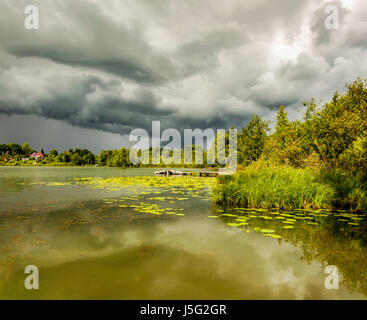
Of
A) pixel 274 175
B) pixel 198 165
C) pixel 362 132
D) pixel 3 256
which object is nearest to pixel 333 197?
pixel 274 175

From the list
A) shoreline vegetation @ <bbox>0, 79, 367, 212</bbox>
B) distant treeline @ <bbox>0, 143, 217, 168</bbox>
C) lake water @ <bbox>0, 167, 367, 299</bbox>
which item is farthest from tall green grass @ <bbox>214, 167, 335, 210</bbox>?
distant treeline @ <bbox>0, 143, 217, 168</bbox>

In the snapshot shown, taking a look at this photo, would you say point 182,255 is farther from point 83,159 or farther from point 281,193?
point 83,159

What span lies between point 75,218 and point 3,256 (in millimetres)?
3410

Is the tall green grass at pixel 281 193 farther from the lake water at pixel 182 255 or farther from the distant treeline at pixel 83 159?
the distant treeline at pixel 83 159

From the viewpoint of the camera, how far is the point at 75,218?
26.1ft

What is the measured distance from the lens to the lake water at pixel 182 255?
3.43 meters

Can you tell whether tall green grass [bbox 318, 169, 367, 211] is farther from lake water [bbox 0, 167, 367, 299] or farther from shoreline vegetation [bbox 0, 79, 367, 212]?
lake water [bbox 0, 167, 367, 299]

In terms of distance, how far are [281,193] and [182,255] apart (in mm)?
6704

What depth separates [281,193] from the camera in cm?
967

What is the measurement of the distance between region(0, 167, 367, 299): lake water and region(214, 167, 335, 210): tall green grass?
113 cm

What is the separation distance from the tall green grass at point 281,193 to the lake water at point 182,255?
113 cm

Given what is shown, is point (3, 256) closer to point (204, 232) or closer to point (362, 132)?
point (204, 232)

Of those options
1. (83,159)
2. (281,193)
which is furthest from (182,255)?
(83,159)

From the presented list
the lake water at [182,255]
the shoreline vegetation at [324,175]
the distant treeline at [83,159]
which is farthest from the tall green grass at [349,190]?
the distant treeline at [83,159]
